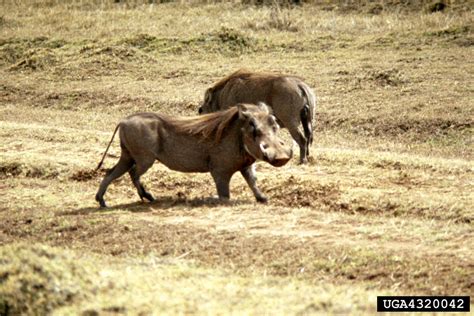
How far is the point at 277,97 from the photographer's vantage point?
34.5 ft

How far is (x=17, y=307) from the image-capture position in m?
5.51

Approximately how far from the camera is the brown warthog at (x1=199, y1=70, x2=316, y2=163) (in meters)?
10.4

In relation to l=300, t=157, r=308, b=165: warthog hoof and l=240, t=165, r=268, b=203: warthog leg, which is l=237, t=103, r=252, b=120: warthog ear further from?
l=300, t=157, r=308, b=165: warthog hoof

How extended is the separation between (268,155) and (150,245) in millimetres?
1339

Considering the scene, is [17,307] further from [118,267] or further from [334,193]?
[334,193]

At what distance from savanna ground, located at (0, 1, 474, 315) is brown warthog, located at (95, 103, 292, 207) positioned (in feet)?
0.97

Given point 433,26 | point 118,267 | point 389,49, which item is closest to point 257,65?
point 389,49

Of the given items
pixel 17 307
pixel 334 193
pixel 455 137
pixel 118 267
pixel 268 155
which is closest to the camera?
pixel 17 307

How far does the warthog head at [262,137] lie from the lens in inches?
298

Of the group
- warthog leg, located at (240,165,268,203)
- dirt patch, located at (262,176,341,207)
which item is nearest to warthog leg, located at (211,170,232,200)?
warthog leg, located at (240,165,268,203)

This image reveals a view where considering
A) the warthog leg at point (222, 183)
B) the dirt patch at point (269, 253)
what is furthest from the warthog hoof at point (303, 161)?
the dirt patch at point (269, 253)

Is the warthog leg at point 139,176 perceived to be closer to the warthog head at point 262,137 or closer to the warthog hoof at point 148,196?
the warthog hoof at point 148,196

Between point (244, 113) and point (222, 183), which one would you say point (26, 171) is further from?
point (244, 113)

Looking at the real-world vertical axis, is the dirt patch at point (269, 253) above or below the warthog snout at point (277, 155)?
below
